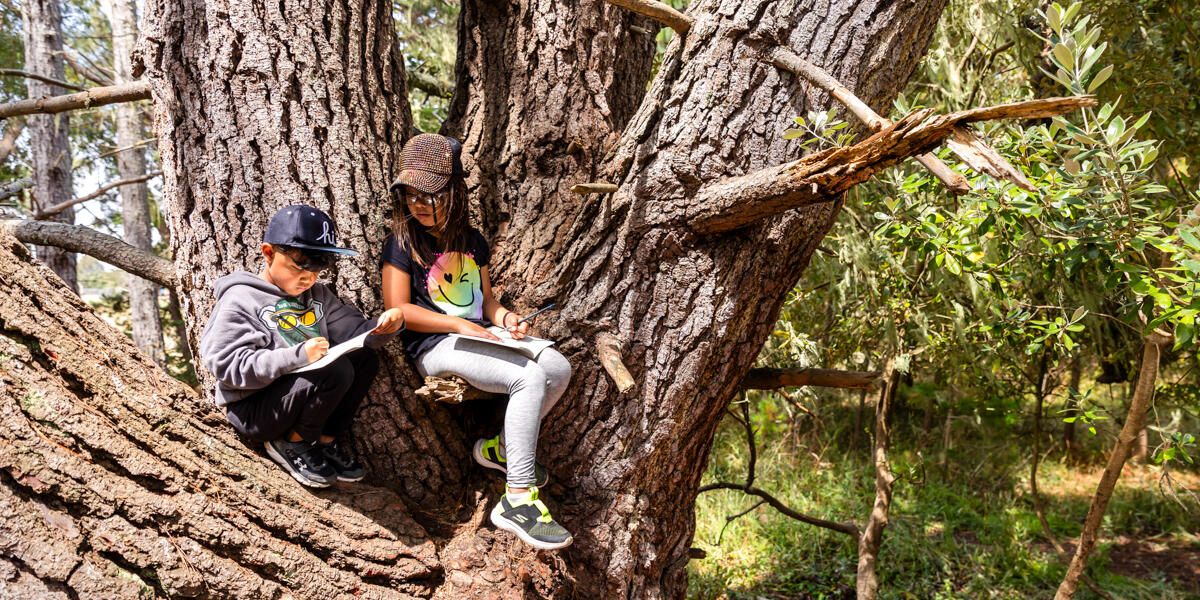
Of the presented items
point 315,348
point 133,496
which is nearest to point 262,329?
point 315,348

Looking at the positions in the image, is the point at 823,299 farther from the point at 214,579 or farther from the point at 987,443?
the point at 214,579

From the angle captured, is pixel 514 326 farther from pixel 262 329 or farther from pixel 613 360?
pixel 262 329

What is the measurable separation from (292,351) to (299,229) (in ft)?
1.21

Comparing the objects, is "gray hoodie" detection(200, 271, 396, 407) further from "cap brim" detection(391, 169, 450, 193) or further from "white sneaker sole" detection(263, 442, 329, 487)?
"cap brim" detection(391, 169, 450, 193)

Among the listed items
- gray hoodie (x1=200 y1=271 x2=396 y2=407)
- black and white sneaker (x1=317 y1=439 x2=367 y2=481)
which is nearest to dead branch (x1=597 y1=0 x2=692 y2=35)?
gray hoodie (x1=200 y1=271 x2=396 y2=407)

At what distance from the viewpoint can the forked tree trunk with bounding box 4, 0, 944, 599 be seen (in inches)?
85.0

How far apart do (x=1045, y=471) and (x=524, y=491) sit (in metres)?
7.56

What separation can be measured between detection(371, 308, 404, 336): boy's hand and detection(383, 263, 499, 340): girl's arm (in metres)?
0.09

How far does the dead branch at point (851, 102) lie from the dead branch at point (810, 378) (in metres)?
0.92

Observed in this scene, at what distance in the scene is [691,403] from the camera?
2316 millimetres

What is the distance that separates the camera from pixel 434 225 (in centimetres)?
249

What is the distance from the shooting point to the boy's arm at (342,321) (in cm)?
227

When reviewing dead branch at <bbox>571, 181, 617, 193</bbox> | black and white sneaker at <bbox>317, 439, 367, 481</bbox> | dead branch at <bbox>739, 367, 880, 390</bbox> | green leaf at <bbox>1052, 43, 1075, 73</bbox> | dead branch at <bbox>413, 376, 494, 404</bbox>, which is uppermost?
green leaf at <bbox>1052, 43, 1075, 73</bbox>

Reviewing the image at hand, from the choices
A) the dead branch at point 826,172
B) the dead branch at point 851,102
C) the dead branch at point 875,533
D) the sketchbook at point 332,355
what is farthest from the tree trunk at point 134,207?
the dead branch at point 851,102
